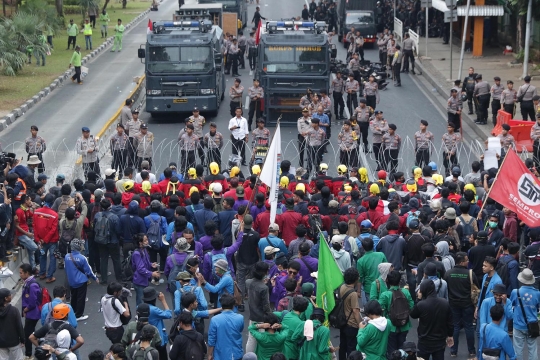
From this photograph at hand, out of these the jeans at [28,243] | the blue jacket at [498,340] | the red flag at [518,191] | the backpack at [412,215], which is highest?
the red flag at [518,191]

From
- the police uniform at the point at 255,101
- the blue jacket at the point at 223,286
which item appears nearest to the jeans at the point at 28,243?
the blue jacket at the point at 223,286

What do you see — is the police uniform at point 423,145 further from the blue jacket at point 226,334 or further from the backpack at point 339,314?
the blue jacket at point 226,334

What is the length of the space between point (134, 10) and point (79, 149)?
4161 cm

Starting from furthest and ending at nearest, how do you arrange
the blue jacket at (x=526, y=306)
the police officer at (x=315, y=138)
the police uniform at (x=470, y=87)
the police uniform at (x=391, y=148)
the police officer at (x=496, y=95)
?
the police uniform at (x=470, y=87) → the police officer at (x=496, y=95) → the police officer at (x=315, y=138) → the police uniform at (x=391, y=148) → the blue jacket at (x=526, y=306)

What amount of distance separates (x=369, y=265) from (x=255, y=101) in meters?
13.9

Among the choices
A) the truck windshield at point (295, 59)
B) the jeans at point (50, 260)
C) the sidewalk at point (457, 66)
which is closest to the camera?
the jeans at point (50, 260)

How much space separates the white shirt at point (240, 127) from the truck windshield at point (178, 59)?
5317 millimetres

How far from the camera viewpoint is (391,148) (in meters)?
20.6

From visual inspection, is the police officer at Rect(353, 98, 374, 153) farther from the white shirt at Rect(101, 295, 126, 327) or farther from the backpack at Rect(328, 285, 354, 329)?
the white shirt at Rect(101, 295, 126, 327)

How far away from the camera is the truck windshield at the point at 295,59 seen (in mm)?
26578

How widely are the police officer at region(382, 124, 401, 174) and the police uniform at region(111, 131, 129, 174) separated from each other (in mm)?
5453

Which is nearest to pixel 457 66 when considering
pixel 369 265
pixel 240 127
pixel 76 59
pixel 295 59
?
pixel 295 59

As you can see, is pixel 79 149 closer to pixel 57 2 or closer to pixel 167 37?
pixel 167 37

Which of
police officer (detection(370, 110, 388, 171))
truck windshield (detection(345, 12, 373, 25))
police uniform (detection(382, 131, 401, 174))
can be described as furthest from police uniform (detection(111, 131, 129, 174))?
truck windshield (detection(345, 12, 373, 25))
